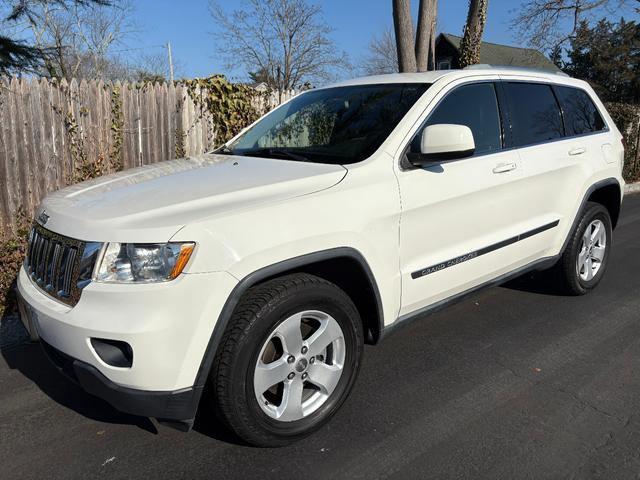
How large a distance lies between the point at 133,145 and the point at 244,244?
5195 millimetres

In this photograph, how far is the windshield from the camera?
3.11m

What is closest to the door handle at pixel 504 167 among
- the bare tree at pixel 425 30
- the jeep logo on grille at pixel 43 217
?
the jeep logo on grille at pixel 43 217

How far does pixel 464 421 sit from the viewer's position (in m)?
2.85

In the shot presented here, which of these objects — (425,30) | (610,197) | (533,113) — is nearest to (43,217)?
(533,113)

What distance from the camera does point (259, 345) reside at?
2375mm

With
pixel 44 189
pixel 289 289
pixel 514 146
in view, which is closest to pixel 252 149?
pixel 289 289

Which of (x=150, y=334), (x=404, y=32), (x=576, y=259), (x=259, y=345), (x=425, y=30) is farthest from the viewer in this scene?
(x=425, y=30)

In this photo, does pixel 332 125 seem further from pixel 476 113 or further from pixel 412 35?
pixel 412 35

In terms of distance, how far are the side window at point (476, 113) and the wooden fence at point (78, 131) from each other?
15.3 ft

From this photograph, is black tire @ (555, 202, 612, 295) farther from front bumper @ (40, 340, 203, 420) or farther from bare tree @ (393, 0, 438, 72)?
bare tree @ (393, 0, 438, 72)

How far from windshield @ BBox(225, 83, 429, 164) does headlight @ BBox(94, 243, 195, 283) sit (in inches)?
44.4

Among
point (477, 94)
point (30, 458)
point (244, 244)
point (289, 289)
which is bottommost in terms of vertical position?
point (30, 458)

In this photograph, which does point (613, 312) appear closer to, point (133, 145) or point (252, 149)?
point (252, 149)

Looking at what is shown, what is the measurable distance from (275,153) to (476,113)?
1345 millimetres
